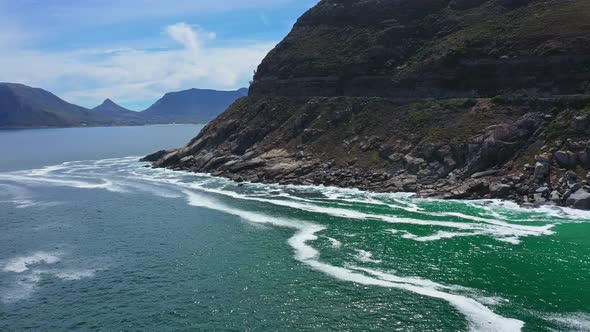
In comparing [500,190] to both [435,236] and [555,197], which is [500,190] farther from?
[435,236]

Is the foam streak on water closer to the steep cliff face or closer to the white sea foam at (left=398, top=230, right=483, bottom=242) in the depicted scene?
the white sea foam at (left=398, top=230, right=483, bottom=242)

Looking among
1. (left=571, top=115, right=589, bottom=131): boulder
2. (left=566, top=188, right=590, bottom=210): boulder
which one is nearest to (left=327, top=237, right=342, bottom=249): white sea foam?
(left=566, top=188, right=590, bottom=210): boulder

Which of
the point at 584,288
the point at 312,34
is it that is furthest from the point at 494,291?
the point at 312,34

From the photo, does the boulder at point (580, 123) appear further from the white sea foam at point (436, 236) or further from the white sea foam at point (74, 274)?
the white sea foam at point (74, 274)

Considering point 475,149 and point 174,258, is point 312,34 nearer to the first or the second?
point 475,149

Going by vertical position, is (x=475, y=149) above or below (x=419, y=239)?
above

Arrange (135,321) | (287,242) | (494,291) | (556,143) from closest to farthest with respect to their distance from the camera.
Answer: (135,321), (494,291), (287,242), (556,143)

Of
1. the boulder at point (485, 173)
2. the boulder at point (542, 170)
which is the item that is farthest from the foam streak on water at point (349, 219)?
the boulder at point (485, 173)

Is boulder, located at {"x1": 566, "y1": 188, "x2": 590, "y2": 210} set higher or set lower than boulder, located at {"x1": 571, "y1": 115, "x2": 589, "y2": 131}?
lower
